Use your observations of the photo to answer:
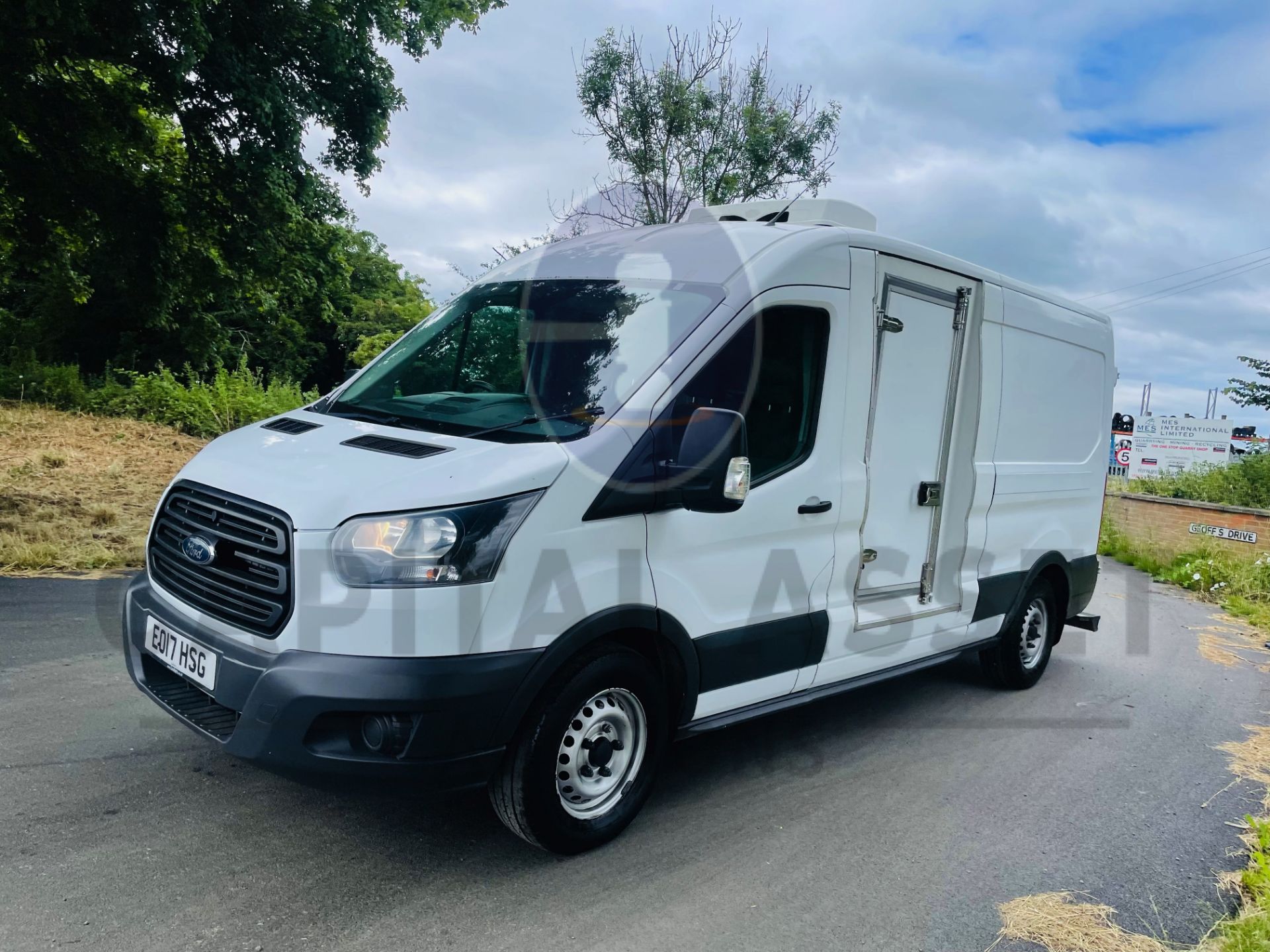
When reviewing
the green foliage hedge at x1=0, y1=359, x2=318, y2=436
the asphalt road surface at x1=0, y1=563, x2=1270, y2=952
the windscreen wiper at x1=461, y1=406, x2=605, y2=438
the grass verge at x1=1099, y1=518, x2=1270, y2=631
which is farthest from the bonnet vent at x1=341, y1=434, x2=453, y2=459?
the green foliage hedge at x1=0, y1=359, x2=318, y2=436

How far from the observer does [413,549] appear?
9.42 ft

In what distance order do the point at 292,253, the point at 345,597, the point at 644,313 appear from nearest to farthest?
the point at 345,597 < the point at 644,313 < the point at 292,253

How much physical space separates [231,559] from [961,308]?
12.7 feet

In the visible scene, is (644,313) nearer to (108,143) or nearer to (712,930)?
(712,930)

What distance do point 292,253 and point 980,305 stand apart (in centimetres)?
829

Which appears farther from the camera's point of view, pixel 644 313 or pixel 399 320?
pixel 399 320

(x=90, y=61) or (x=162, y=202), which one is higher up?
(x=90, y=61)

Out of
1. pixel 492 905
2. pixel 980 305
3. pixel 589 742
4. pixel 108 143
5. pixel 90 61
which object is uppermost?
pixel 90 61

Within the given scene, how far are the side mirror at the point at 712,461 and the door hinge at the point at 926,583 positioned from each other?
78.2 inches

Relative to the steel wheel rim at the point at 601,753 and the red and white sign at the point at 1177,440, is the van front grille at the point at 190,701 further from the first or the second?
the red and white sign at the point at 1177,440

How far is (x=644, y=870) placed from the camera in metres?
3.34

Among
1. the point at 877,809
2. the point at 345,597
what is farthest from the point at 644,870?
the point at 345,597

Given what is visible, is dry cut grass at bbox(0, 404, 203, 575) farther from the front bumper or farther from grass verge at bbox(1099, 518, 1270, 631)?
grass verge at bbox(1099, 518, 1270, 631)

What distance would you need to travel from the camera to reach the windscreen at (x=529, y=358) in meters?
3.46
